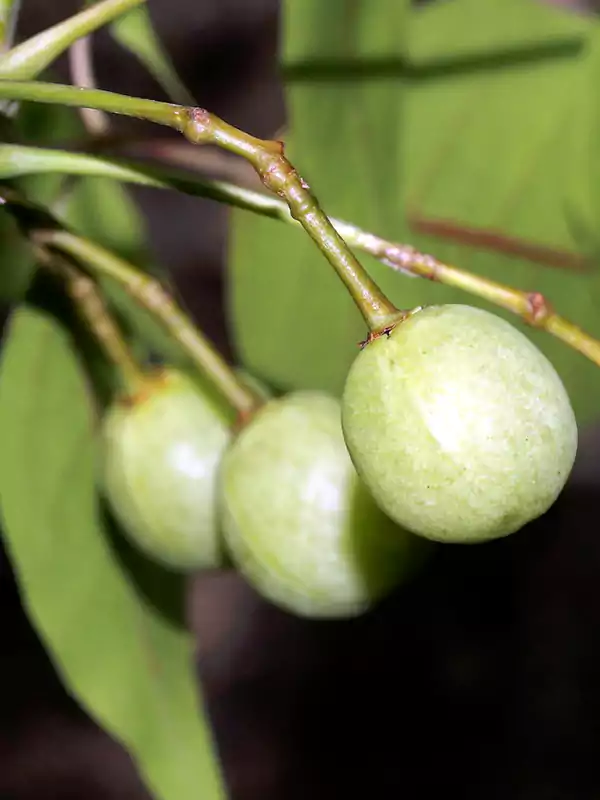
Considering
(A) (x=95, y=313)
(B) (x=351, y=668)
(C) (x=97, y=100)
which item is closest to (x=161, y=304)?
(A) (x=95, y=313)

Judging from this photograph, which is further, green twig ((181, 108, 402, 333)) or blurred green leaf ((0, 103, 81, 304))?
blurred green leaf ((0, 103, 81, 304))

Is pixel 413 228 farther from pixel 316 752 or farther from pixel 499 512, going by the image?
pixel 316 752

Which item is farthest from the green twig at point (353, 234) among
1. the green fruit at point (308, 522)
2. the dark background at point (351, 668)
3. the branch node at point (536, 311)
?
the dark background at point (351, 668)

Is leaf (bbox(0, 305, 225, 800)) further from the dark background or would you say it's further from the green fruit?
the dark background

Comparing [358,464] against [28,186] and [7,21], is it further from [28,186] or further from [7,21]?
[28,186]

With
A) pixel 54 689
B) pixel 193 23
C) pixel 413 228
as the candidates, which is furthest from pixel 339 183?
pixel 54 689

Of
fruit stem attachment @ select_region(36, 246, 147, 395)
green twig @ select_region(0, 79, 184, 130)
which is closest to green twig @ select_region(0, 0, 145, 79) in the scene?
green twig @ select_region(0, 79, 184, 130)

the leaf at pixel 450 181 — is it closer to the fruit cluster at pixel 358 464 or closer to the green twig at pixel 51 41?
the fruit cluster at pixel 358 464
